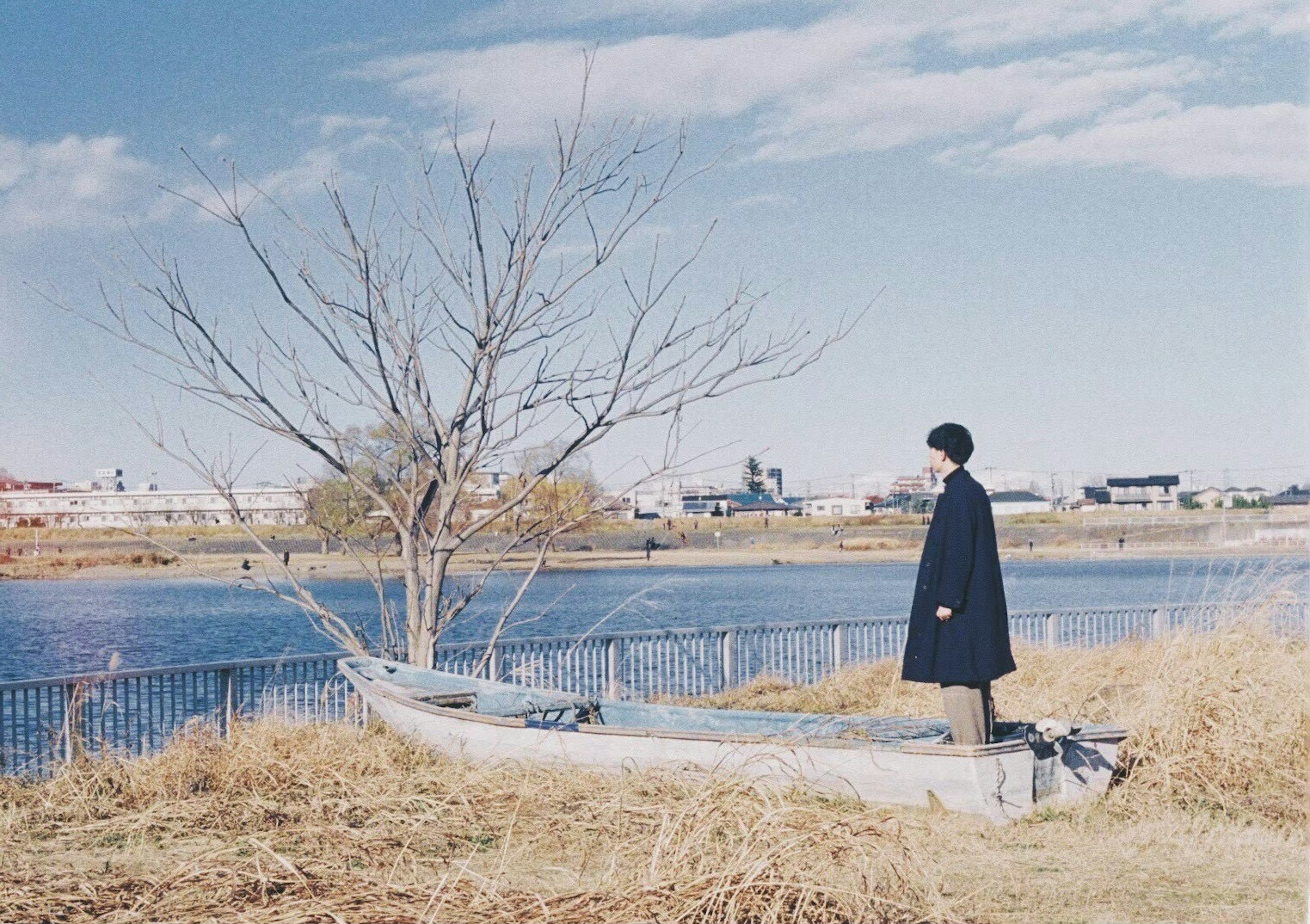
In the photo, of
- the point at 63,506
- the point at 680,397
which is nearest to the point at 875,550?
the point at 680,397

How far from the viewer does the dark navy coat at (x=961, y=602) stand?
7.39m

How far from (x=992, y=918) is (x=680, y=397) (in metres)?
5.48

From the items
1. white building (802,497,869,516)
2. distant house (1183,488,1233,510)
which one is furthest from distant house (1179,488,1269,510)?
white building (802,497,869,516)

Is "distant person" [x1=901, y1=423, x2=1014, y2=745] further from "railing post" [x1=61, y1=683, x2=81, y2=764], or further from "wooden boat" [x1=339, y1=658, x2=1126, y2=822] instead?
"railing post" [x1=61, y1=683, x2=81, y2=764]

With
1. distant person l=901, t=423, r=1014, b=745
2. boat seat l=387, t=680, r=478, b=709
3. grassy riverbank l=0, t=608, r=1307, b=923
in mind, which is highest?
distant person l=901, t=423, r=1014, b=745

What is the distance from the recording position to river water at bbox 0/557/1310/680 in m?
29.9

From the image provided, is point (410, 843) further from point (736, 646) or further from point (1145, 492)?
point (1145, 492)

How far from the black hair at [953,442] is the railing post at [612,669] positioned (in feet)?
19.2

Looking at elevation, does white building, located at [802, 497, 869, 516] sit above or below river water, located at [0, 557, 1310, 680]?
above

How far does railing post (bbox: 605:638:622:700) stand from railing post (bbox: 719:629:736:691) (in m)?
1.37

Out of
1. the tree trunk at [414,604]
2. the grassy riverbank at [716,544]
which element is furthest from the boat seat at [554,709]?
the grassy riverbank at [716,544]

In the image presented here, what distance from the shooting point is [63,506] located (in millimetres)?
159625

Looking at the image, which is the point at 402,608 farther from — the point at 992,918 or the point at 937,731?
the point at 992,918

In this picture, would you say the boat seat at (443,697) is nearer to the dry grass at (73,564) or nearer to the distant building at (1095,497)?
the dry grass at (73,564)
